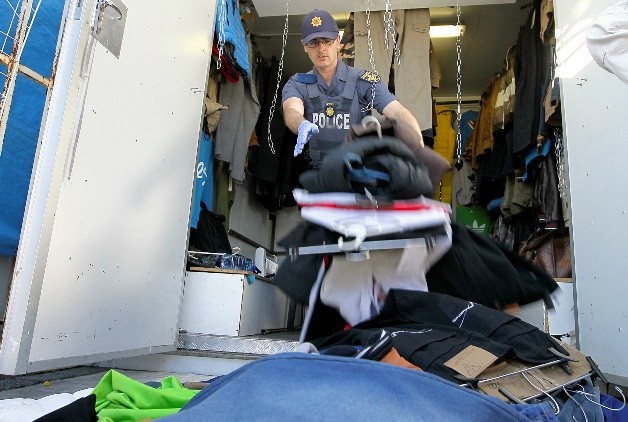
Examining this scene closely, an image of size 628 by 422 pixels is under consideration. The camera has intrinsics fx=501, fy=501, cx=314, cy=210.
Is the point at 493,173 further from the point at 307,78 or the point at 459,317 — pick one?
the point at 459,317

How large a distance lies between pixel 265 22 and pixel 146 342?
289 centimetres

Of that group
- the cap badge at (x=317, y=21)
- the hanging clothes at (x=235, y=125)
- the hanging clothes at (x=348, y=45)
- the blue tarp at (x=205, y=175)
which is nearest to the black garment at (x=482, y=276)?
the cap badge at (x=317, y=21)

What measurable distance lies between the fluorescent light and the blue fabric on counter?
3.72 metres

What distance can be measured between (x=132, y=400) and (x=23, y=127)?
153 centimetres

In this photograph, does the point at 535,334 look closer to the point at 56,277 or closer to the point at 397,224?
the point at 397,224

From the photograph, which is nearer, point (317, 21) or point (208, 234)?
point (317, 21)

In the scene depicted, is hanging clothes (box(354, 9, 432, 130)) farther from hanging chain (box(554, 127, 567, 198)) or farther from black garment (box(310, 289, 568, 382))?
black garment (box(310, 289, 568, 382))

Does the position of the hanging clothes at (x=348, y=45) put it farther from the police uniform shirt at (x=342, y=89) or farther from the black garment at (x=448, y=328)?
the black garment at (x=448, y=328)

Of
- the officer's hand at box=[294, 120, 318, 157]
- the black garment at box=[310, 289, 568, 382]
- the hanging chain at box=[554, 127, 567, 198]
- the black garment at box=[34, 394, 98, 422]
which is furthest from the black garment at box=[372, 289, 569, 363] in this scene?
the hanging chain at box=[554, 127, 567, 198]

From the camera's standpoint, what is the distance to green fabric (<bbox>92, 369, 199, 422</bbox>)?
85 centimetres

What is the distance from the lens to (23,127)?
6.59 ft

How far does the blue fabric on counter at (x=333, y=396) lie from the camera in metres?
0.42

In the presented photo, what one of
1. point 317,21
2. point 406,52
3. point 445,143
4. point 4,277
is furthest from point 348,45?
point 4,277

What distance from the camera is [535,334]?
0.94m
